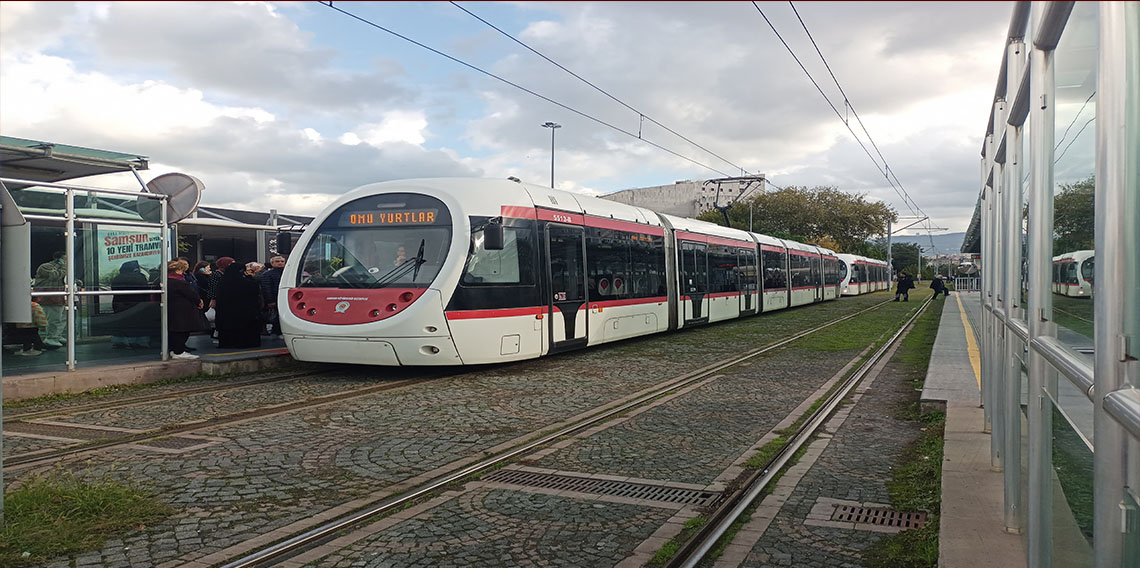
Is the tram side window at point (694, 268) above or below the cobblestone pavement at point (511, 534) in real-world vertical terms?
above

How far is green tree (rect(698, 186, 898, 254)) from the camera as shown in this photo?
2768 inches

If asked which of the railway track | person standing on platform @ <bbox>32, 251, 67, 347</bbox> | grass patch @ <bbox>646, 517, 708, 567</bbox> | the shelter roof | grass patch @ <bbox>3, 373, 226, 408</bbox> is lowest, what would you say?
grass patch @ <bbox>646, 517, 708, 567</bbox>

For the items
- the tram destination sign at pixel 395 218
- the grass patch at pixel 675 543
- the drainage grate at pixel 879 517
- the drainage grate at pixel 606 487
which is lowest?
the drainage grate at pixel 879 517

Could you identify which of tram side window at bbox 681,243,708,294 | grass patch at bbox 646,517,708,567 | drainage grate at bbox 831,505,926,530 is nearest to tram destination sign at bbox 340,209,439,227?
grass patch at bbox 646,517,708,567

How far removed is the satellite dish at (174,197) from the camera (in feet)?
35.9

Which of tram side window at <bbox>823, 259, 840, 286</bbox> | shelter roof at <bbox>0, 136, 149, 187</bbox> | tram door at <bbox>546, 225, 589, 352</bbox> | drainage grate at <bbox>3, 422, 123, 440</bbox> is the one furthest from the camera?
tram side window at <bbox>823, 259, 840, 286</bbox>

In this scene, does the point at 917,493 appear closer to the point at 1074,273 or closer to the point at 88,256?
the point at 1074,273

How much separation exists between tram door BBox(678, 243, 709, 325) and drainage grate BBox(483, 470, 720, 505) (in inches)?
508

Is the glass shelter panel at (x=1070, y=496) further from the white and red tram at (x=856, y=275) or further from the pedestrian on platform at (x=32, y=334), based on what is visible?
the white and red tram at (x=856, y=275)

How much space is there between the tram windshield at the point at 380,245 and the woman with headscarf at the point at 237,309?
1804mm

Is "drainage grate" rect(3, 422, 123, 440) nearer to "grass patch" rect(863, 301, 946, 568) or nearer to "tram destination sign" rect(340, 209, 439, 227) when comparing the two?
"tram destination sign" rect(340, 209, 439, 227)

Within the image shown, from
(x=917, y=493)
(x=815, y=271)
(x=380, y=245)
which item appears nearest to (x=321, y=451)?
(x=917, y=493)

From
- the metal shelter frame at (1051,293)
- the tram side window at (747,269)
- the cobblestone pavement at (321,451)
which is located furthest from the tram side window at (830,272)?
the metal shelter frame at (1051,293)

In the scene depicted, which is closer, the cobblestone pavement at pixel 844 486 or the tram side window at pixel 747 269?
the cobblestone pavement at pixel 844 486
